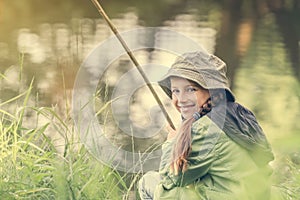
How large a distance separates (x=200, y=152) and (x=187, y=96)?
15 centimetres

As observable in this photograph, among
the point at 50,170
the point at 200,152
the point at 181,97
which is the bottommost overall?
the point at 50,170

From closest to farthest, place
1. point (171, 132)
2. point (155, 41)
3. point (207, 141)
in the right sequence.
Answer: point (207, 141), point (171, 132), point (155, 41)

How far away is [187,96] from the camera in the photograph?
65.2 inches

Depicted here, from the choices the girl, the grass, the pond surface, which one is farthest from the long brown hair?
the pond surface

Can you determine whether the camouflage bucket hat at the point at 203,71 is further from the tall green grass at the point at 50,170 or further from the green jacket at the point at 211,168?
the tall green grass at the point at 50,170

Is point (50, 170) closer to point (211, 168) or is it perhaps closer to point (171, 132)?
point (171, 132)

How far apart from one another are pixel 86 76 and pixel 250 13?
4.27 ft

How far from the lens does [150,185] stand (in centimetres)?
177

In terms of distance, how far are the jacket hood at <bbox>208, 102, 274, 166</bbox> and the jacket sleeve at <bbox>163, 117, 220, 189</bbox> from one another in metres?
0.03

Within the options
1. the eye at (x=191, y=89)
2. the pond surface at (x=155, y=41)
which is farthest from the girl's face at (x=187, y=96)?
the pond surface at (x=155, y=41)

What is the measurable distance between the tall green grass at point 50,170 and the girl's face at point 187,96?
0.32 m

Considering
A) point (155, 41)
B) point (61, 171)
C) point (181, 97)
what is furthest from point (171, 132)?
point (155, 41)

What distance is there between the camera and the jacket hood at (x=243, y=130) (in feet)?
5.24

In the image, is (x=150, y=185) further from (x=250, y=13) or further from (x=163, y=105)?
(x=250, y=13)
